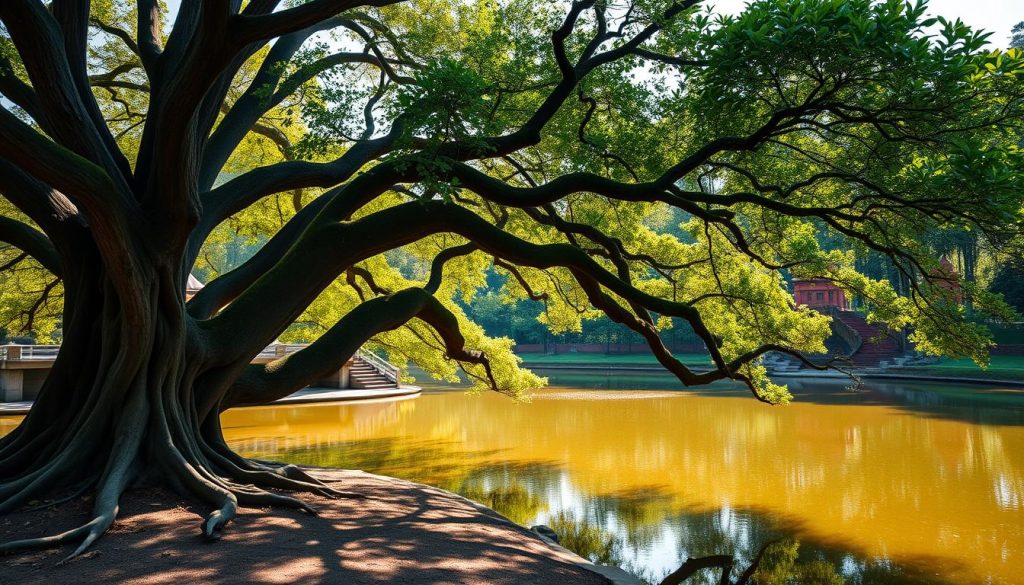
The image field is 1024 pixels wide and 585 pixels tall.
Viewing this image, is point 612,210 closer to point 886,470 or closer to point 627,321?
point 627,321

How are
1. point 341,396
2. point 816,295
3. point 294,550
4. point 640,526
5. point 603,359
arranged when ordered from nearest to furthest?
point 294,550, point 640,526, point 341,396, point 816,295, point 603,359

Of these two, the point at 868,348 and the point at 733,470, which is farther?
the point at 868,348

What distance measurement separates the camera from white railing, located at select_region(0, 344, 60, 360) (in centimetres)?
1956

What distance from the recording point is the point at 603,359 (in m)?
44.2

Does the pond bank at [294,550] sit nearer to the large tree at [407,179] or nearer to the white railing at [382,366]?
the large tree at [407,179]

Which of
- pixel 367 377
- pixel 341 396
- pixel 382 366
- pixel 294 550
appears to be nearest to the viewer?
pixel 294 550

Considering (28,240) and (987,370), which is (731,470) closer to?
(28,240)

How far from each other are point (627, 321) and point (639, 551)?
240cm

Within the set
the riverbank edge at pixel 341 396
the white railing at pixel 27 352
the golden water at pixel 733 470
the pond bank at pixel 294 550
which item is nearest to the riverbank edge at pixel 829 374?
the golden water at pixel 733 470

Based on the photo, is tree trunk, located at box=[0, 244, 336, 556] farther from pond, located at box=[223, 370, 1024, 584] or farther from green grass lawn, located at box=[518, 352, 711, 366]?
green grass lawn, located at box=[518, 352, 711, 366]

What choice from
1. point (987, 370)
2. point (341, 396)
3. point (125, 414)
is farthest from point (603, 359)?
point (125, 414)

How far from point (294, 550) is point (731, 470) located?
834cm

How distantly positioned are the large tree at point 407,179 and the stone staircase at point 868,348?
27.6 m

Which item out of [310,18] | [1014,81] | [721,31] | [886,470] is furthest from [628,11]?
[886,470]
